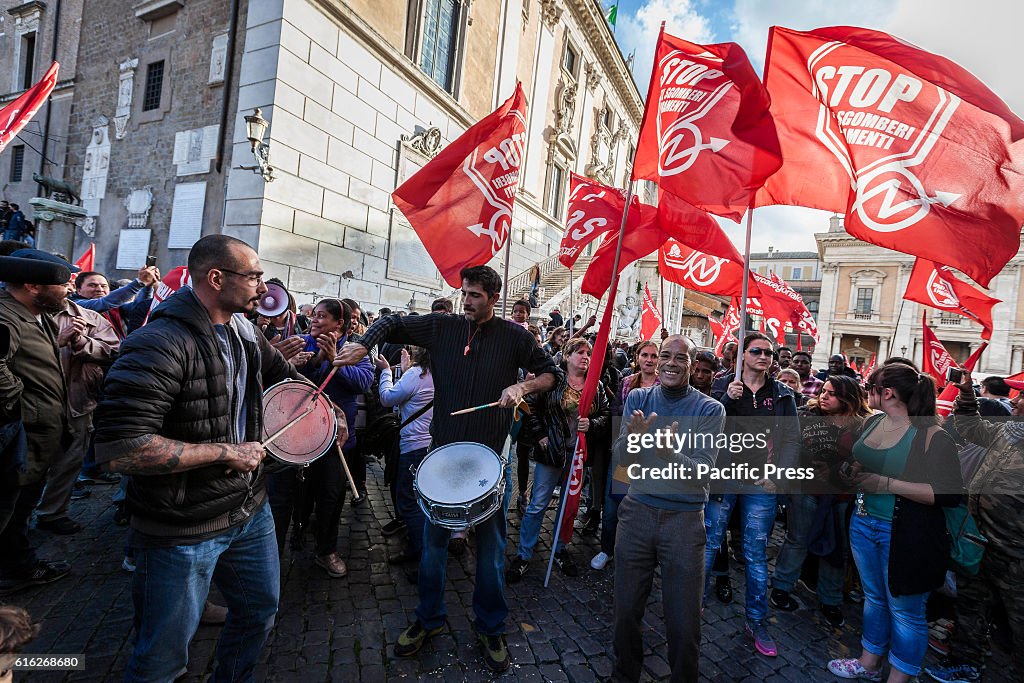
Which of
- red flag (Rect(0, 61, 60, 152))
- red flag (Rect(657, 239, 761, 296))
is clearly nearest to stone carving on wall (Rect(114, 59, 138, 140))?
red flag (Rect(0, 61, 60, 152))

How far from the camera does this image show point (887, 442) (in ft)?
9.89

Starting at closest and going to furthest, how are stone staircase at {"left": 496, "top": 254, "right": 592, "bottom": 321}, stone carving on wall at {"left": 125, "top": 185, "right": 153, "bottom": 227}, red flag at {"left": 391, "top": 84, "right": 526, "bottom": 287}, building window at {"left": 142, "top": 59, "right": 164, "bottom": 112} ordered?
red flag at {"left": 391, "top": 84, "right": 526, "bottom": 287} → stone carving on wall at {"left": 125, "top": 185, "right": 153, "bottom": 227} → building window at {"left": 142, "top": 59, "right": 164, "bottom": 112} → stone staircase at {"left": 496, "top": 254, "right": 592, "bottom": 321}

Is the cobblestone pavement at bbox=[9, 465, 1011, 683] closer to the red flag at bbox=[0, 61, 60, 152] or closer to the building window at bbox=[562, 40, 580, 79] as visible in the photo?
the red flag at bbox=[0, 61, 60, 152]

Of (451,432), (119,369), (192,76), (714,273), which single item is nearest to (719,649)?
(451,432)

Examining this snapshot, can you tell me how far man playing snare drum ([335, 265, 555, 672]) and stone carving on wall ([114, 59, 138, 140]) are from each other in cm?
1468

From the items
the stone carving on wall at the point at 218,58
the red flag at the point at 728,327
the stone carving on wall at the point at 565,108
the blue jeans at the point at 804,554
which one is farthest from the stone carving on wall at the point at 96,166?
the stone carving on wall at the point at 565,108

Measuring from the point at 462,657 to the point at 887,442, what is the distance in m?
3.03

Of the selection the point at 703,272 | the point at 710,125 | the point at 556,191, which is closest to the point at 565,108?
the point at 556,191

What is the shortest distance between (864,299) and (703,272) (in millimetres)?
48013

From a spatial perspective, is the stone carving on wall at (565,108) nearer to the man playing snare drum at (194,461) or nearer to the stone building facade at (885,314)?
the man playing snare drum at (194,461)

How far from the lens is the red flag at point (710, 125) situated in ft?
11.2

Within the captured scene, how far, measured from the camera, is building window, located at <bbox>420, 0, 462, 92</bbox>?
14.3m

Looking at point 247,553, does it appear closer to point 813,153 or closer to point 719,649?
point 719,649

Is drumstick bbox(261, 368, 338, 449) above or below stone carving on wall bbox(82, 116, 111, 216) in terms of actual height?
below
